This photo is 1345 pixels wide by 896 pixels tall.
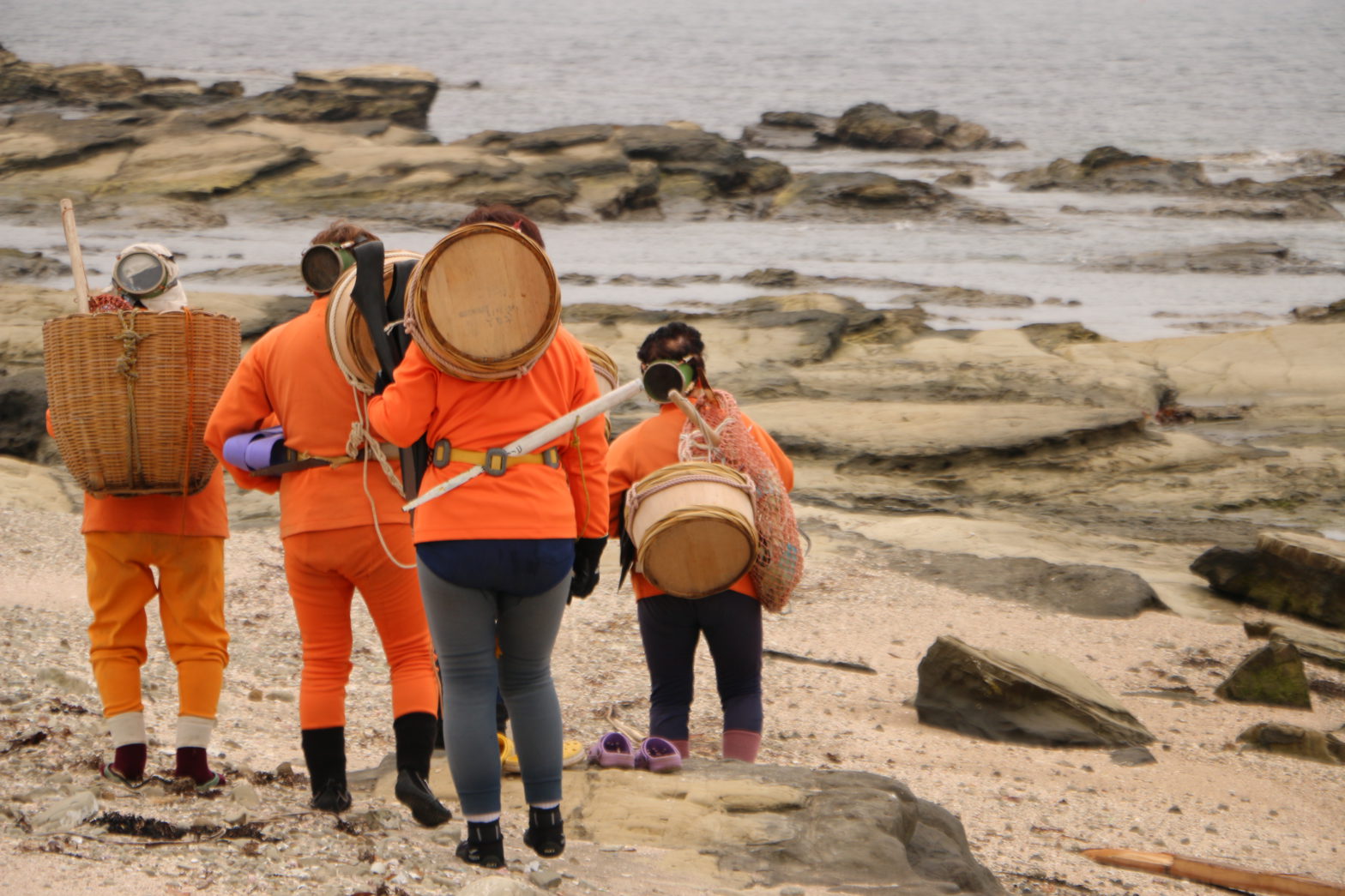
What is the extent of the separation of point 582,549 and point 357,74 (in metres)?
40.0

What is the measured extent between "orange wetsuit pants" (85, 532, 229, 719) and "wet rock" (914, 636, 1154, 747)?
3.23m

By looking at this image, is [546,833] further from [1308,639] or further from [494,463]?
[1308,639]

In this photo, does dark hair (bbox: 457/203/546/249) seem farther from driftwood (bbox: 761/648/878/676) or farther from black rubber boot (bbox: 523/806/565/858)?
driftwood (bbox: 761/648/878/676)

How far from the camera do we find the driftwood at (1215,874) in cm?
410

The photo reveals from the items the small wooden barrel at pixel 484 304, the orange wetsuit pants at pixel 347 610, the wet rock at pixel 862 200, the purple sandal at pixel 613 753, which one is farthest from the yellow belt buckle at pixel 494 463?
the wet rock at pixel 862 200

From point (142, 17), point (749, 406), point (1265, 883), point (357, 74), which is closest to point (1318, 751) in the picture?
point (1265, 883)

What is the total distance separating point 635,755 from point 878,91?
68.7 metres

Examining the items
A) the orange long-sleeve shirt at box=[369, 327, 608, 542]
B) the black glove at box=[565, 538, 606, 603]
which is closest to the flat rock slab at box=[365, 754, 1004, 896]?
the black glove at box=[565, 538, 606, 603]

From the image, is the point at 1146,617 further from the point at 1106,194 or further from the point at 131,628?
the point at 1106,194

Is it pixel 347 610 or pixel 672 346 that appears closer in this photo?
pixel 347 610

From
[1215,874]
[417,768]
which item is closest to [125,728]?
[417,768]

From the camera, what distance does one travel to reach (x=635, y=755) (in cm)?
412

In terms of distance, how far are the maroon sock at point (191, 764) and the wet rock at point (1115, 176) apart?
113 feet

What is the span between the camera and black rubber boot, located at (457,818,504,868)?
3.18 metres
